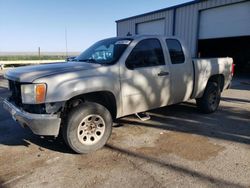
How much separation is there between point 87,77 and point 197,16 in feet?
45.3

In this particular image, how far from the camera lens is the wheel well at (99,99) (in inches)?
160

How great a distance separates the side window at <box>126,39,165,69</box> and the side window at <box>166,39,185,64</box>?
1.03 ft

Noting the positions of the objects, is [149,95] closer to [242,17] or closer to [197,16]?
[242,17]

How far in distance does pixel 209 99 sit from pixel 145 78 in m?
2.47

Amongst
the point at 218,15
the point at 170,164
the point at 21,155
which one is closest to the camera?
the point at 170,164

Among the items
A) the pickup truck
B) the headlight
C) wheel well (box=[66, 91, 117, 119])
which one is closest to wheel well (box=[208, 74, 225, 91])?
the pickup truck

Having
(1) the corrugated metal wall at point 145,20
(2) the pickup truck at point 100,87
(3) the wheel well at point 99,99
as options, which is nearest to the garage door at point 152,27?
(1) the corrugated metal wall at point 145,20

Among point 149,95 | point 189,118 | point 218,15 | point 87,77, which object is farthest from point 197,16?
point 87,77

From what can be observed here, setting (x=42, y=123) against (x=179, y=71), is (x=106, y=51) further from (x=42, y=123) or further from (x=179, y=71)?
(x=42, y=123)

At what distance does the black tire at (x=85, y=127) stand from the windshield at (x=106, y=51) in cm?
92

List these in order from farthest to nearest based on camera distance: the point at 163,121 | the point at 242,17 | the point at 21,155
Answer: the point at 242,17 → the point at 163,121 → the point at 21,155

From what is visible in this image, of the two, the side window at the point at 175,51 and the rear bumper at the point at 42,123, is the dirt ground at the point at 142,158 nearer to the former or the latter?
the rear bumper at the point at 42,123

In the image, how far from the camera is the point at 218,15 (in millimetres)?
14773

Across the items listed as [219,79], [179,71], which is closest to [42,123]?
[179,71]
